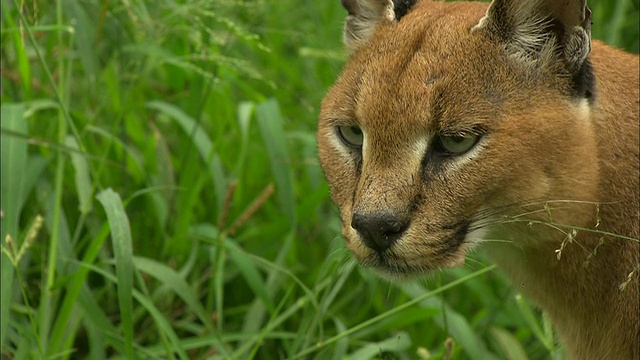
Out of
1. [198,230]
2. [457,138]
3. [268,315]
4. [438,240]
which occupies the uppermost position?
[457,138]

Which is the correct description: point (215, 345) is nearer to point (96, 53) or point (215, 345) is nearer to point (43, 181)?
point (43, 181)

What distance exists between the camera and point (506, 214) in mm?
3127

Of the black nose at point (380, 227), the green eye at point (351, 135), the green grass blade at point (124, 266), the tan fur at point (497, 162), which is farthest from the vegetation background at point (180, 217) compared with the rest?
the black nose at point (380, 227)

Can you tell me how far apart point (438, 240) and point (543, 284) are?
0.63 meters

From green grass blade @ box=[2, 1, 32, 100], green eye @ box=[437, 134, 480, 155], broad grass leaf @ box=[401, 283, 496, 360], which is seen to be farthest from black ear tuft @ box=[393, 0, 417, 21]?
green grass blade @ box=[2, 1, 32, 100]

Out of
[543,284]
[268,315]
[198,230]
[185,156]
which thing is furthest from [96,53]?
[543,284]

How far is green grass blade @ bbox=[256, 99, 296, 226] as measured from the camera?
4.61 meters

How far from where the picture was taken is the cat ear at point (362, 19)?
3.57 meters

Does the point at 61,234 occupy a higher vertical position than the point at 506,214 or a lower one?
lower

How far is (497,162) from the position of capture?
3033 millimetres

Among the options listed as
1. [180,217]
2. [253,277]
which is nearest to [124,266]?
[253,277]

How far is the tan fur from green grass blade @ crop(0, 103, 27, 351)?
1.25m

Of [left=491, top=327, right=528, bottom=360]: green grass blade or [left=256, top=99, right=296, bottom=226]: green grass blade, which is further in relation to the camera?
[left=256, top=99, right=296, bottom=226]: green grass blade

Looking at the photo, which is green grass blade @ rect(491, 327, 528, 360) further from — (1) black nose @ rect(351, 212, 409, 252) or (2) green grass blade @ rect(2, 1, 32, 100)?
(2) green grass blade @ rect(2, 1, 32, 100)
